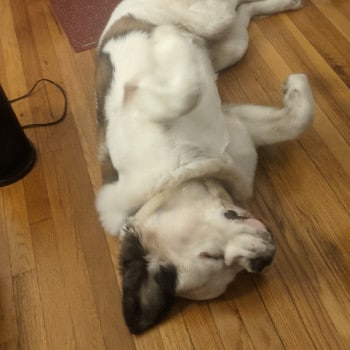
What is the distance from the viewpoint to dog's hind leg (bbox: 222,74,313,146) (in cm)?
193

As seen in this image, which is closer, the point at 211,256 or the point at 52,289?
the point at 211,256

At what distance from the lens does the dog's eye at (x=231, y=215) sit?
1478 mm

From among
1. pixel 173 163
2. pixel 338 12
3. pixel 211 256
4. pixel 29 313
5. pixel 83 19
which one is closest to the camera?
pixel 211 256

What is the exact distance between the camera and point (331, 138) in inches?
80.0

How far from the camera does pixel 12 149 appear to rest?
216cm

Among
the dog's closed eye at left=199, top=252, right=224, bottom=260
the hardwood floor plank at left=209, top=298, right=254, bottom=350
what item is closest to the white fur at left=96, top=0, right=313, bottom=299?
the dog's closed eye at left=199, top=252, right=224, bottom=260

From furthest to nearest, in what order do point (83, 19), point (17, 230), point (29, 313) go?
point (83, 19), point (17, 230), point (29, 313)

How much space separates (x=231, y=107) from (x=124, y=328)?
1031 millimetres

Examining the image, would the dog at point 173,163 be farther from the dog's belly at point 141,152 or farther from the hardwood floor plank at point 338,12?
the hardwood floor plank at point 338,12

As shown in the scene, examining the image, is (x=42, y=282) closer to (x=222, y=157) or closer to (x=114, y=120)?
(x=114, y=120)

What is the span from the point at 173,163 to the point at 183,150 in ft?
0.24

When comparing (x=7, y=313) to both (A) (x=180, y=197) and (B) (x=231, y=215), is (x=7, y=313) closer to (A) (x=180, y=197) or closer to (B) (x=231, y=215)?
(A) (x=180, y=197)

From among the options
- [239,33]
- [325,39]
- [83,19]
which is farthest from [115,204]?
[83,19]

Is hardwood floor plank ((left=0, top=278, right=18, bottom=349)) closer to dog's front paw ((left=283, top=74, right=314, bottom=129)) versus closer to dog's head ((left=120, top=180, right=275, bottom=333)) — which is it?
dog's head ((left=120, top=180, right=275, bottom=333))
